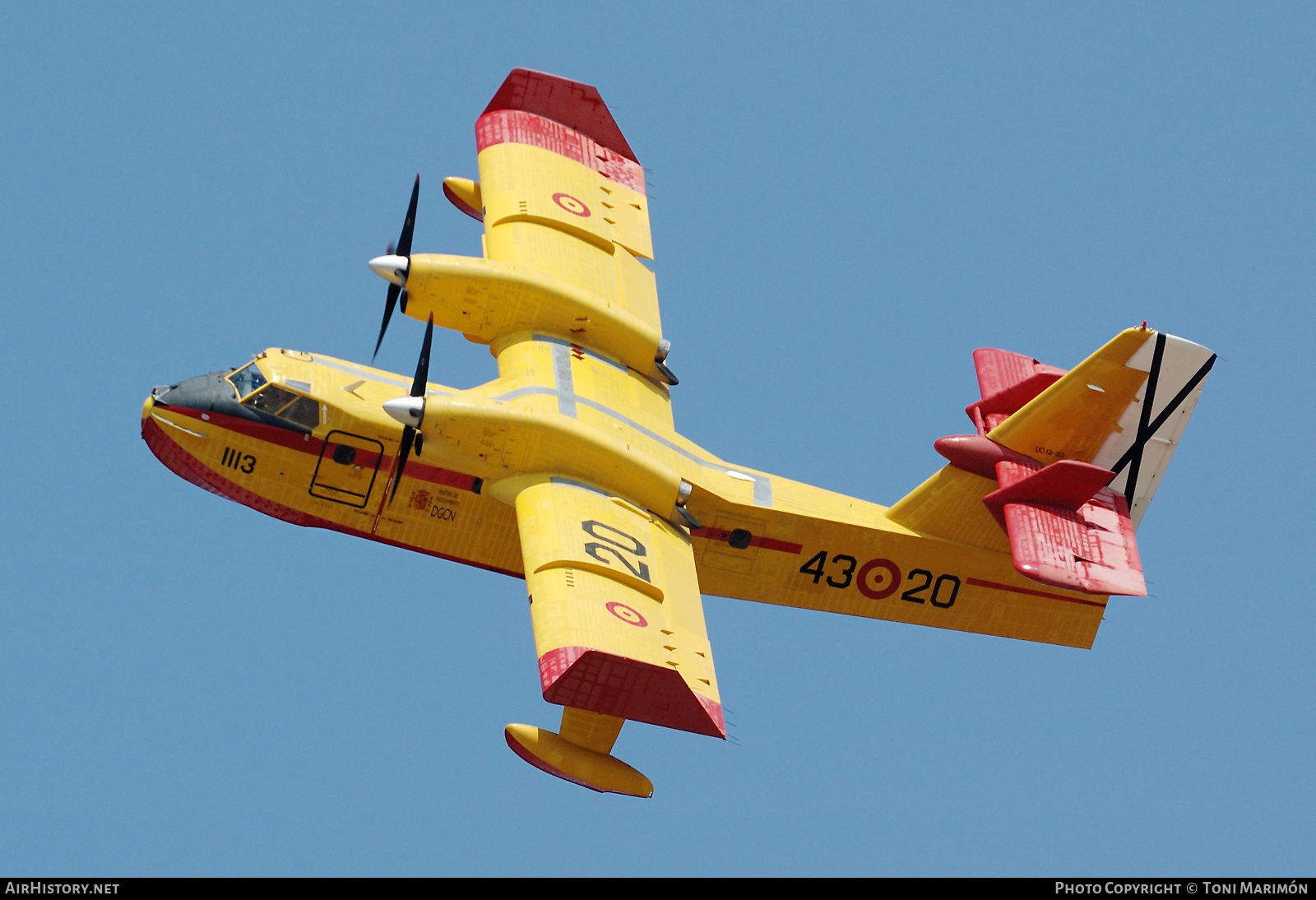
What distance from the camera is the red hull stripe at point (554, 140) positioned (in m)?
33.0

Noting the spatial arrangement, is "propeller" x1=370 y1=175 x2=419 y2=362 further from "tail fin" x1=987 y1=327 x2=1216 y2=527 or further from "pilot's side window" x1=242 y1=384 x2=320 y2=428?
"tail fin" x1=987 y1=327 x2=1216 y2=527

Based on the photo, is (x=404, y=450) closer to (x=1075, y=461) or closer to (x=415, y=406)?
(x=415, y=406)

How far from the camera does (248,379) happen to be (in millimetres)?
27922

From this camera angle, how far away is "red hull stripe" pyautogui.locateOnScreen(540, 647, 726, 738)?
24.5m

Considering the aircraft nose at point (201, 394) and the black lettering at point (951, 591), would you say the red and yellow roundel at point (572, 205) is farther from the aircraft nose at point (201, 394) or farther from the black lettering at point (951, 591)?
the black lettering at point (951, 591)

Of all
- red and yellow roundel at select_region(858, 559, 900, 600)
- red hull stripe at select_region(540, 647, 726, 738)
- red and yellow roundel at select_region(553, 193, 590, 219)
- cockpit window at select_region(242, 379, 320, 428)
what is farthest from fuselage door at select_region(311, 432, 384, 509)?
red and yellow roundel at select_region(858, 559, 900, 600)

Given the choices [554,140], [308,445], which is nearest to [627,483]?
[308,445]

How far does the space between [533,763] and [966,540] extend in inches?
301

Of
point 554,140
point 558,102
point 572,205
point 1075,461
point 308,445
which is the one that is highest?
point 558,102

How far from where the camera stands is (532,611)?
2556 centimetres

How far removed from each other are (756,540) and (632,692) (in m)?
4.90

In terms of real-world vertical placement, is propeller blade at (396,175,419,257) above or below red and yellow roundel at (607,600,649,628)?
above

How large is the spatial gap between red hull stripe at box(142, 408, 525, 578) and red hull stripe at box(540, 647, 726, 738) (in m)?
4.83

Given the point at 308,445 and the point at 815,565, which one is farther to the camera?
the point at 815,565
